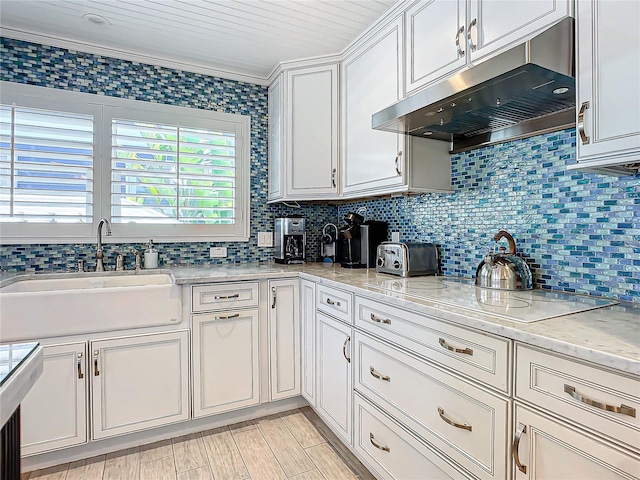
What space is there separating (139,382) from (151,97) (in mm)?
1903

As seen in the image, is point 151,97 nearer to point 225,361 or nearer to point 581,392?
point 225,361

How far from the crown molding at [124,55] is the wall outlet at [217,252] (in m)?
1.32

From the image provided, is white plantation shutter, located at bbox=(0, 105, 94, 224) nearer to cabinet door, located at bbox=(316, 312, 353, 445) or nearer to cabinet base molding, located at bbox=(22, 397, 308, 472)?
cabinet base molding, located at bbox=(22, 397, 308, 472)

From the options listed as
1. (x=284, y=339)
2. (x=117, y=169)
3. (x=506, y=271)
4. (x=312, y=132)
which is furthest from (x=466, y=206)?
(x=117, y=169)

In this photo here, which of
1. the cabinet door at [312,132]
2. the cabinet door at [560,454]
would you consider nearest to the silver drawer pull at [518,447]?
the cabinet door at [560,454]

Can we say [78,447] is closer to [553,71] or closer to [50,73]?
[50,73]

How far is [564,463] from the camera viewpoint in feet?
3.01

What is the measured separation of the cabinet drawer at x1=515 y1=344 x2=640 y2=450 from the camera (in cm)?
80

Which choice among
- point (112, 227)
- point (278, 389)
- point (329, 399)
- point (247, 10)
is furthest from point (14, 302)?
point (247, 10)

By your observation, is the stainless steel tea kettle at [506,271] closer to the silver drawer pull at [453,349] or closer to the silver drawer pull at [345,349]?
the silver drawer pull at [453,349]

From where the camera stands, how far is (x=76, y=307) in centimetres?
188

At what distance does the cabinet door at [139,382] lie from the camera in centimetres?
194

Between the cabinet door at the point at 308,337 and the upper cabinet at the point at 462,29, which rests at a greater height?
the upper cabinet at the point at 462,29

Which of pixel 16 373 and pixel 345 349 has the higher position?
pixel 16 373
